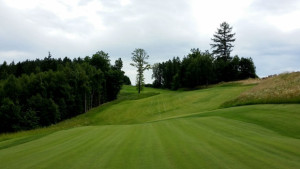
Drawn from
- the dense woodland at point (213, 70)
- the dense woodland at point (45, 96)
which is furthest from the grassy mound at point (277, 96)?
the dense woodland at point (213, 70)

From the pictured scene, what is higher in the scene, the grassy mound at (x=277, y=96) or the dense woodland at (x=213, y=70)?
the dense woodland at (x=213, y=70)

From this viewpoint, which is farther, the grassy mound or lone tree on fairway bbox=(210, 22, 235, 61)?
lone tree on fairway bbox=(210, 22, 235, 61)

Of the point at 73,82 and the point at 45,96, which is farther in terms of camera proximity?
the point at 73,82

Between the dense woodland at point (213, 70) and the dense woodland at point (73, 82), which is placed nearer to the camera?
the dense woodland at point (73, 82)

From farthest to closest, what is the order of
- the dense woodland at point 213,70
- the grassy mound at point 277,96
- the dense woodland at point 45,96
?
the dense woodland at point 213,70
the dense woodland at point 45,96
the grassy mound at point 277,96

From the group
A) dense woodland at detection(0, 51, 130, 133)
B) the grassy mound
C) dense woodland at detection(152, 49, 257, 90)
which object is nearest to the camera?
the grassy mound

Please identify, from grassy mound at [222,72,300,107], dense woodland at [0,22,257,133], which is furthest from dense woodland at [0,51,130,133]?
grassy mound at [222,72,300,107]

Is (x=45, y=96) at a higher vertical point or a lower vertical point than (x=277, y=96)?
lower

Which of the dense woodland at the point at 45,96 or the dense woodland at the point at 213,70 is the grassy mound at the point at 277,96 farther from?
the dense woodland at the point at 213,70

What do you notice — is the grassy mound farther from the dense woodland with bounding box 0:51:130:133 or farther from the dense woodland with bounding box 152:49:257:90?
the dense woodland with bounding box 152:49:257:90

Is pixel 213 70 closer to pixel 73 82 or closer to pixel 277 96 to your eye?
pixel 73 82

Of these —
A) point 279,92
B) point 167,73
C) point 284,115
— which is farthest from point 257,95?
point 167,73

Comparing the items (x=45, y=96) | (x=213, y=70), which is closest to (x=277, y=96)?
(x=45, y=96)

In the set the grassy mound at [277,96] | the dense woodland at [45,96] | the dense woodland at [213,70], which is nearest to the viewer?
the grassy mound at [277,96]
